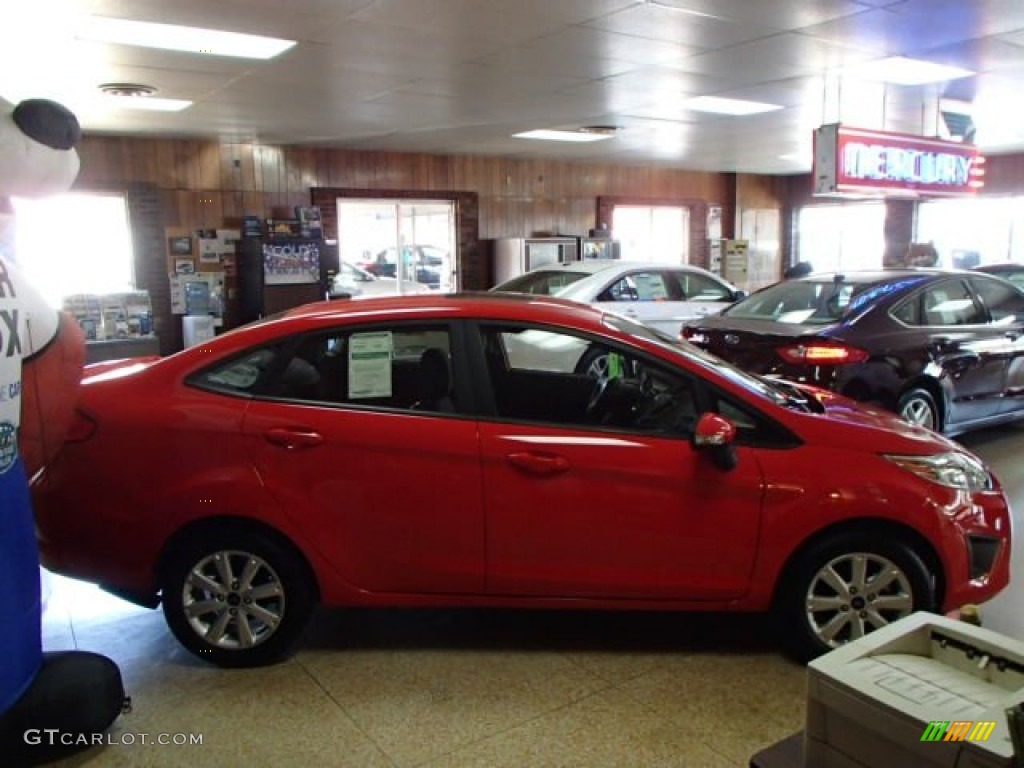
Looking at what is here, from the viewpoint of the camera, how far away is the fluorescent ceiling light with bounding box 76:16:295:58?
4.79 m

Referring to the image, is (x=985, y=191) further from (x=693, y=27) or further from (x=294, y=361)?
(x=294, y=361)

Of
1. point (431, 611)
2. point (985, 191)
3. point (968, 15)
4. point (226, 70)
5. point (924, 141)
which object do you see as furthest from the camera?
point (985, 191)

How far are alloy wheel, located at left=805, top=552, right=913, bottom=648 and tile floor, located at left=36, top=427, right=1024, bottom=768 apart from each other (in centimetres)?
24

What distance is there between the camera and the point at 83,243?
9477 mm

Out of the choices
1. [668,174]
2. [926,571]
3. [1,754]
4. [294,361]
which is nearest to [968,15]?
[926,571]

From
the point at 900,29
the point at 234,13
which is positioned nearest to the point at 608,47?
the point at 900,29

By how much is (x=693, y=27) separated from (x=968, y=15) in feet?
5.33

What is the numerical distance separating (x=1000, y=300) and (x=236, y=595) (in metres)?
5.69

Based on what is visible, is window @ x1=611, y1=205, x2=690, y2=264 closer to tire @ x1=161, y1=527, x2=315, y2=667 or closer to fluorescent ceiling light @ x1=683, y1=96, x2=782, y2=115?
fluorescent ceiling light @ x1=683, y1=96, x2=782, y2=115

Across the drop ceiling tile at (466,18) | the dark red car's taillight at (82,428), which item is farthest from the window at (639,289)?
the dark red car's taillight at (82,428)

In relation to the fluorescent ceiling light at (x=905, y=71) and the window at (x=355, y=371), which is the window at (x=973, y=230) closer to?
the fluorescent ceiling light at (x=905, y=71)

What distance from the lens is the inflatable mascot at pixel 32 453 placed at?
7.64 ft

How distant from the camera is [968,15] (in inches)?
195

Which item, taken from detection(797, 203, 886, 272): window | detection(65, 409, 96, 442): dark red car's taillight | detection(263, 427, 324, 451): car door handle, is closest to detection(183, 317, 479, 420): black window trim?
detection(263, 427, 324, 451): car door handle
